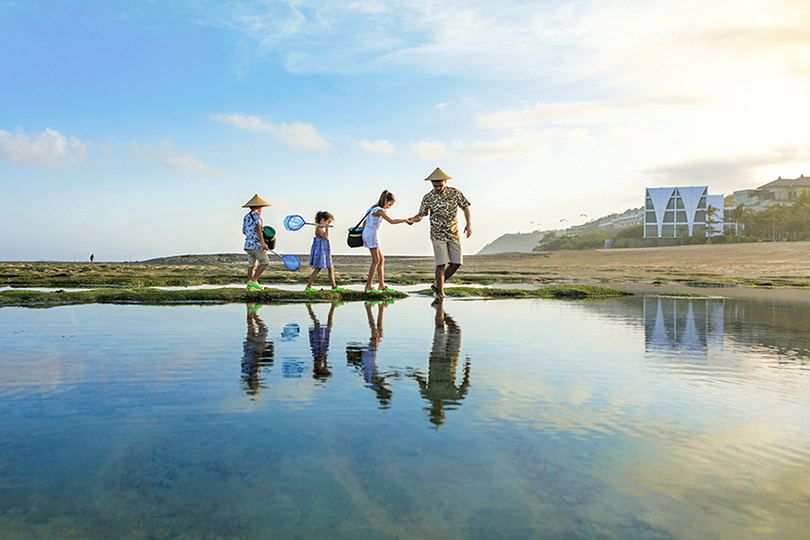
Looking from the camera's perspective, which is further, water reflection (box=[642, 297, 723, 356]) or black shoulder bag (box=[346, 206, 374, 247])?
black shoulder bag (box=[346, 206, 374, 247])

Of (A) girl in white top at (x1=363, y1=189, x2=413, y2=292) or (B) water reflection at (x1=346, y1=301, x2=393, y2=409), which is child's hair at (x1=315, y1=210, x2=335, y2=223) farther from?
(B) water reflection at (x1=346, y1=301, x2=393, y2=409)

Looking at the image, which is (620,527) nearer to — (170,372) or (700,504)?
(700,504)

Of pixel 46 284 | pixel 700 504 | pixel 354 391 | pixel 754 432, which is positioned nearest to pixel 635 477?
pixel 700 504

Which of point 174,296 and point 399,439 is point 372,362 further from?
point 174,296

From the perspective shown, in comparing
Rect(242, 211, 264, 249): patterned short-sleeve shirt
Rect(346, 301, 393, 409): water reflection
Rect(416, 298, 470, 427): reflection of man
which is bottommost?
Rect(416, 298, 470, 427): reflection of man

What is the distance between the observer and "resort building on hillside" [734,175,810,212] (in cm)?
14188

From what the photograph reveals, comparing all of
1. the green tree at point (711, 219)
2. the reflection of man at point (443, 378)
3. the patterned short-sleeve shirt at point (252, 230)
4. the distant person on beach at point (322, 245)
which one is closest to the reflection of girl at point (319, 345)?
the reflection of man at point (443, 378)

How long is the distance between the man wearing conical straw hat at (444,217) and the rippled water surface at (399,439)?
6.34 metres

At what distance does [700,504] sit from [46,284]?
62.4 ft

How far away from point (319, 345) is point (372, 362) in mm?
1195

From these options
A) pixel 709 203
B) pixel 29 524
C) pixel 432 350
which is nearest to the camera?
pixel 29 524

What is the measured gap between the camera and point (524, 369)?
211 inches

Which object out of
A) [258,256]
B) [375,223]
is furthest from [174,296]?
[375,223]

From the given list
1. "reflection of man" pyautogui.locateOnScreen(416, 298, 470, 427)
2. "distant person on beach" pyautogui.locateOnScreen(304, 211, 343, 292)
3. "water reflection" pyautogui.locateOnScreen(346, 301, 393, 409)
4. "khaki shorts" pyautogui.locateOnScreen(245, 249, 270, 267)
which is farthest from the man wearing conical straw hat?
"reflection of man" pyautogui.locateOnScreen(416, 298, 470, 427)
